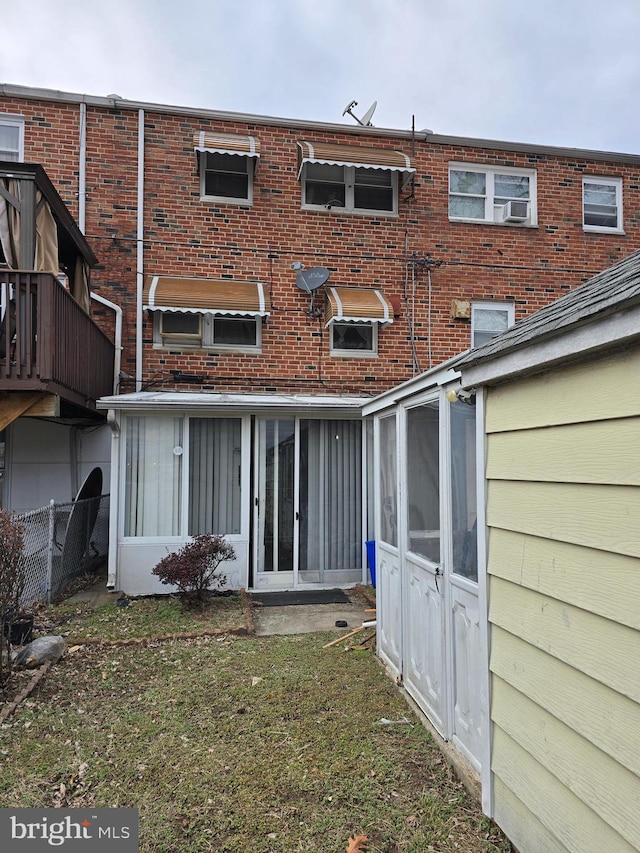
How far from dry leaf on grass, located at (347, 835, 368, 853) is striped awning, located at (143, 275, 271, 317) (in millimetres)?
7355

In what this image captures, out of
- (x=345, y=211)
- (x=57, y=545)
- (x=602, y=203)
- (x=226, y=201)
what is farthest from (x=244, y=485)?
(x=602, y=203)

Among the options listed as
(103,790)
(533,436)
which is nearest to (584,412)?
(533,436)

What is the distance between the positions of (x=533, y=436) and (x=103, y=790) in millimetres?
3290

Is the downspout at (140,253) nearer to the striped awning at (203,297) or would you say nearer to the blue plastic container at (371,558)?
the striped awning at (203,297)

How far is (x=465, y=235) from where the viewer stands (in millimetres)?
10203

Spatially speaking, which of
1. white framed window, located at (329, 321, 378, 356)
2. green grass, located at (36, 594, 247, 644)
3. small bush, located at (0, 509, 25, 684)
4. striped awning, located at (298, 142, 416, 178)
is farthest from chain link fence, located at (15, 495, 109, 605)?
striped awning, located at (298, 142, 416, 178)

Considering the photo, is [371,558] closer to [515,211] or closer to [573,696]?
[573,696]

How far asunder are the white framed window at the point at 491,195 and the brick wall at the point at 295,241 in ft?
0.55

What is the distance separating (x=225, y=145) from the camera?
8.98 meters

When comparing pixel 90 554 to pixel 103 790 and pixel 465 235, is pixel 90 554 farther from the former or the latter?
pixel 465 235

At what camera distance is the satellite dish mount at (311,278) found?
30.5ft

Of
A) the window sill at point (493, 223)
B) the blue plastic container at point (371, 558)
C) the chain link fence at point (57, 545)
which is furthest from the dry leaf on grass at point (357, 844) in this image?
the window sill at point (493, 223)

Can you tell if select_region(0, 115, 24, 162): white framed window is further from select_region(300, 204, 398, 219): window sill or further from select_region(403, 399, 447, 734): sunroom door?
select_region(403, 399, 447, 734): sunroom door

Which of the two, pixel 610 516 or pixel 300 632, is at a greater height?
pixel 610 516
